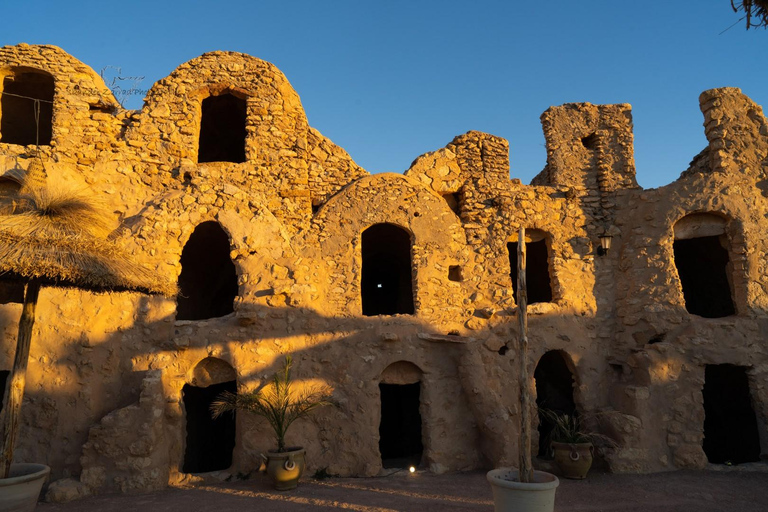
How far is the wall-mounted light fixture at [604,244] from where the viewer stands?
1113 centimetres

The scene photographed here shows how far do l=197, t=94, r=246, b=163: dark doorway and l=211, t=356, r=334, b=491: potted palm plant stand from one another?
7294mm

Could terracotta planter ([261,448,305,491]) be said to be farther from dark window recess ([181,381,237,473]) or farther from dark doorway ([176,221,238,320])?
dark doorway ([176,221,238,320])

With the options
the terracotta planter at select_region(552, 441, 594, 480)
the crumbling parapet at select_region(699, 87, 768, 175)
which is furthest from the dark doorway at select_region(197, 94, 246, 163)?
the crumbling parapet at select_region(699, 87, 768, 175)

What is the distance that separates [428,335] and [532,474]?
389cm

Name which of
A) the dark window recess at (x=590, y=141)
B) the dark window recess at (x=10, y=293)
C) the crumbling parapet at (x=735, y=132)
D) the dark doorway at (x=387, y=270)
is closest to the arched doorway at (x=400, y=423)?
the dark doorway at (x=387, y=270)

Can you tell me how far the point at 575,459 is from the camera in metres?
8.80

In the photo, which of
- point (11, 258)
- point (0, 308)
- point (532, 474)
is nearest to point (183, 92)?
point (0, 308)

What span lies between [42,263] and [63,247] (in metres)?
0.39

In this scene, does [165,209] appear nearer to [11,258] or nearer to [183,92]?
[183,92]

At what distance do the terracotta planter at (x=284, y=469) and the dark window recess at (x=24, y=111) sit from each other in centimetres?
1052

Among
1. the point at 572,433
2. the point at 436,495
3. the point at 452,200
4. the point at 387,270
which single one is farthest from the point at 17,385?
the point at 387,270

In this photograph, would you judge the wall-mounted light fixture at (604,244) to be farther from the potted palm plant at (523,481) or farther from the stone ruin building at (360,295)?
the potted palm plant at (523,481)

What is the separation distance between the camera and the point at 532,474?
6.20 meters

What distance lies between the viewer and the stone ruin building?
8.75 meters
